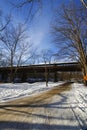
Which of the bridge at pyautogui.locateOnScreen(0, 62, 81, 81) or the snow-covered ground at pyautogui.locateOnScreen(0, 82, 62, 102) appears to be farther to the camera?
the bridge at pyautogui.locateOnScreen(0, 62, 81, 81)

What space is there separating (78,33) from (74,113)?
21.3 meters

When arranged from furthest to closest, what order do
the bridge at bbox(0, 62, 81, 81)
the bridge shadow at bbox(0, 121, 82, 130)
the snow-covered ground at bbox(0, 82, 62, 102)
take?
the bridge at bbox(0, 62, 81, 81) < the snow-covered ground at bbox(0, 82, 62, 102) < the bridge shadow at bbox(0, 121, 82, 130)

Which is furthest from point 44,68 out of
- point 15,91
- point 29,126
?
point 29,126

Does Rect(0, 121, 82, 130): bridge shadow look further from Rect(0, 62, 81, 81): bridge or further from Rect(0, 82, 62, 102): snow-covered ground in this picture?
Rect(0, 62, 81, 81): bridge

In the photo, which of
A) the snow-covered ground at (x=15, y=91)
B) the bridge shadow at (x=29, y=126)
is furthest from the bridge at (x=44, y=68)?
the bridge shadow at (x=29, y=126)

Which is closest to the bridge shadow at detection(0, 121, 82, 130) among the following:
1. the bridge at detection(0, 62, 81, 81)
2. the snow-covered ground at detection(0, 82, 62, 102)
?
the snow-covered ground at detection(0, 82, 62, 102)

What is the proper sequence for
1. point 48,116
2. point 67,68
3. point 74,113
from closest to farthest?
point 48,116
point 74,113
point 67,68

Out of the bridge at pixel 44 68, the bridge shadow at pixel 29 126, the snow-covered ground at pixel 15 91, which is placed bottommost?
the snow-covered ground at pixel 15 91

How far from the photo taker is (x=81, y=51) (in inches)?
1147

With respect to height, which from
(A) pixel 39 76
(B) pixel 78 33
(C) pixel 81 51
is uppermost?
(B) pixel 78 33

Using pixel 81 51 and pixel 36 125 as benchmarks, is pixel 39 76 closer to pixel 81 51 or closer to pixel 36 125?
pixel 81 51

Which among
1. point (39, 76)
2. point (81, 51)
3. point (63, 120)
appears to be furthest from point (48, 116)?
point (39, 76)

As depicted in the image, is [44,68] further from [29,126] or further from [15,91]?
[29,126]

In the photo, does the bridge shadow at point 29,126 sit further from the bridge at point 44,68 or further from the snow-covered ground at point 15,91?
the bridge at point 44,68
